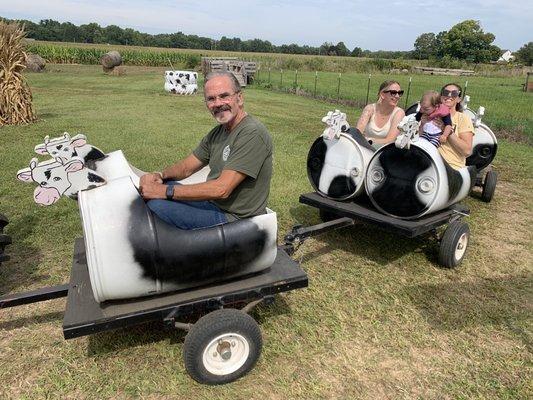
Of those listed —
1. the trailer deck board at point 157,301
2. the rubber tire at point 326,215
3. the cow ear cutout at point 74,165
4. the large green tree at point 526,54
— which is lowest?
the rubber tire at point 326,215

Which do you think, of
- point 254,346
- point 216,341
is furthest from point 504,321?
point 216,341

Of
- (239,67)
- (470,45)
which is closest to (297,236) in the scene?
(239,67)

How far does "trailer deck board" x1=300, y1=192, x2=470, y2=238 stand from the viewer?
381 centimetres

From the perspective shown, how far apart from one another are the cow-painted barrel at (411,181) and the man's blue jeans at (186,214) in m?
1.92

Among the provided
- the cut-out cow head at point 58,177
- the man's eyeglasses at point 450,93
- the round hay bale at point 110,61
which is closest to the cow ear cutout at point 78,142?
the cut-out cow head at point 58,177

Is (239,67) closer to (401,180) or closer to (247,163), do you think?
(401,180)

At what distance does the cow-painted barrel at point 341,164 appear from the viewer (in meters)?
4.22

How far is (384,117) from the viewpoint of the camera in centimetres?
487

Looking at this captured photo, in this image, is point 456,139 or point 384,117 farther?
point 384,117

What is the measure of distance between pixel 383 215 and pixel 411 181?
0.41 m

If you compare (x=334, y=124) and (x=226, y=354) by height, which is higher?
(x=334, y=124)

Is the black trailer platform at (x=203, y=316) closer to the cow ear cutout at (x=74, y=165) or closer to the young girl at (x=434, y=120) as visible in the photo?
the cow ear cutout at (x=74, y=165)

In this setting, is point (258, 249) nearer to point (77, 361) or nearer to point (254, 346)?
point (254, 346)

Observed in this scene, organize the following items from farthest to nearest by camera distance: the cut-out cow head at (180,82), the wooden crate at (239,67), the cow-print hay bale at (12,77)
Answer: the wooden crate at (239,67)
the cut-out cow head at (180,82)
the cow-print hay bale at (12,77)
